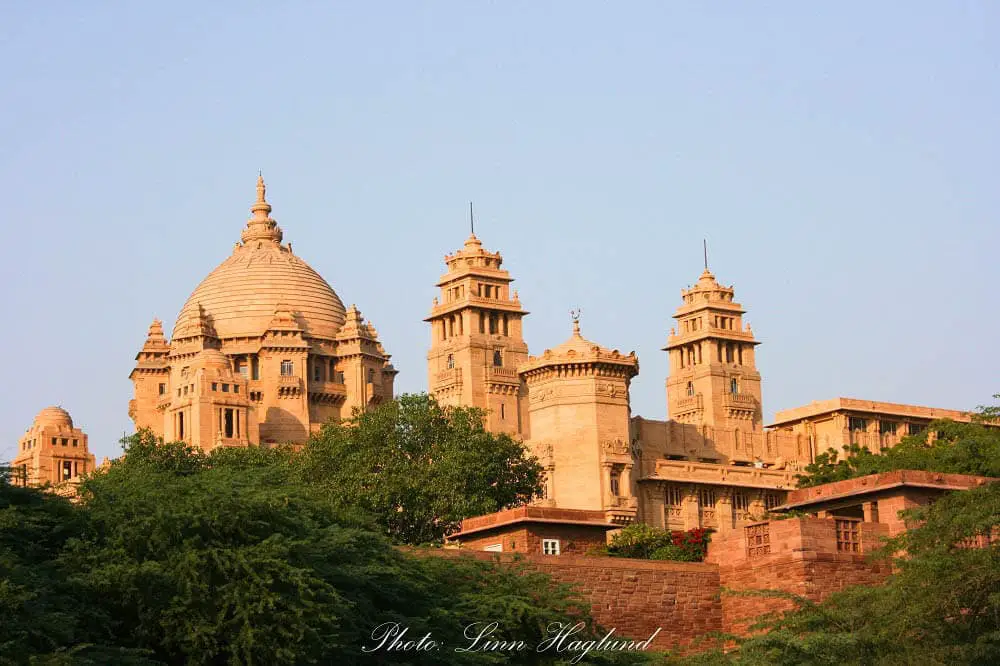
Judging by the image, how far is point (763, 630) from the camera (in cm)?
4925

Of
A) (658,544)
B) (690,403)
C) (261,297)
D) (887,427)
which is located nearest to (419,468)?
(658,544)

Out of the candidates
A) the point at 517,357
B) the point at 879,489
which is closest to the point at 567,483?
the point at 517,357

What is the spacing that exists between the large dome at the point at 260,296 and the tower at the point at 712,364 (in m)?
20.6

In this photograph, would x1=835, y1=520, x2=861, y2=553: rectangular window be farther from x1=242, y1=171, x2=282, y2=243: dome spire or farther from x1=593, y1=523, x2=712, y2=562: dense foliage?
x1=242, y1=171, x2=282, y2=243: dome spire

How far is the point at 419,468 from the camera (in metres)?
81.0

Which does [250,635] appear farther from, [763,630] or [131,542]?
[763,630]

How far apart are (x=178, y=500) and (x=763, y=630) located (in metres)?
13.0

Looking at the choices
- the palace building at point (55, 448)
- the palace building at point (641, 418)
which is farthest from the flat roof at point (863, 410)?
the palace building at point (55, 448)

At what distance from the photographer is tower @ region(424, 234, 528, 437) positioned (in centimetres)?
11081

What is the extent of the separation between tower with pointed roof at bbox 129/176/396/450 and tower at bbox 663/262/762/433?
679 inches

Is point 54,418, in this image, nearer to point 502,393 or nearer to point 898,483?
point 502,393

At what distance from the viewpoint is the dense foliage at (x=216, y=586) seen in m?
42.1

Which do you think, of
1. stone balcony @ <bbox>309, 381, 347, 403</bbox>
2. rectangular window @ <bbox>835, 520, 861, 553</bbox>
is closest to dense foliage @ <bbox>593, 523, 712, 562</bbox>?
rectangular window @ <bbox>835, 520, 861, 553</bbox>

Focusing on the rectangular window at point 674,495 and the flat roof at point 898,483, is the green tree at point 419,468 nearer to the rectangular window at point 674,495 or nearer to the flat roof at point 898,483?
the rectangular window at point 674,495
